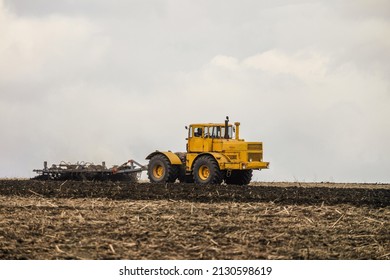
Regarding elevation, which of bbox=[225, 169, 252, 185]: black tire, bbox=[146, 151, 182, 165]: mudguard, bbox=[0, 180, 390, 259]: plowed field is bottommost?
bbox=[0, 180, 390, 259]: plowed field

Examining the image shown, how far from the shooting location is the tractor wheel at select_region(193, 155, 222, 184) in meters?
29.4

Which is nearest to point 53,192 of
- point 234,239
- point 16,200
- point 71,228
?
point 16,200

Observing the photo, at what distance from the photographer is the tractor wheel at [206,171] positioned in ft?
96.5

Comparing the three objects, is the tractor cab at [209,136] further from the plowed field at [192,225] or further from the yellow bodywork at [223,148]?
the plowed field at [192,225]

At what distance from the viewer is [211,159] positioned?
29.6 metres

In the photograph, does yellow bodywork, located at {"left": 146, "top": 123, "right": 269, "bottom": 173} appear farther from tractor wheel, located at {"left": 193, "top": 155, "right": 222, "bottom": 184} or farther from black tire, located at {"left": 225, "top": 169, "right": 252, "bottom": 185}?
black tire, located at {"left": 225, "top": 169, "right": 252, "bottom": 185}

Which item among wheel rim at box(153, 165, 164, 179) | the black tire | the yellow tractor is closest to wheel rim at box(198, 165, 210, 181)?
the yellow tractor

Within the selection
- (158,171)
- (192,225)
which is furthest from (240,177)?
(192,225)

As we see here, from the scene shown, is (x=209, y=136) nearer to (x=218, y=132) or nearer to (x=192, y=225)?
(x=218, y=132)

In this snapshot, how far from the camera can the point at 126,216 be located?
1716cm

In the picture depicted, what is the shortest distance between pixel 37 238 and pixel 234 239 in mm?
3880

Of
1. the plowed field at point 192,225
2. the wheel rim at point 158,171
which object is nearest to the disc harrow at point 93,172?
the wheel rim at point 158,171

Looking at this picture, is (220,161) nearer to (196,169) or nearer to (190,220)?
(196,169)

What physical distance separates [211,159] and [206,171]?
0.92 meters
